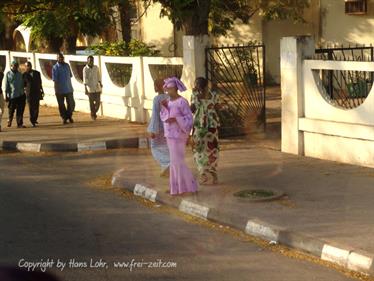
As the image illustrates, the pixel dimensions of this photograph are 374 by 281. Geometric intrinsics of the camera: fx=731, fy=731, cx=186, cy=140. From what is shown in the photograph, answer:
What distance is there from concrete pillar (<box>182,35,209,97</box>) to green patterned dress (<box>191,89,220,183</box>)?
176 inches

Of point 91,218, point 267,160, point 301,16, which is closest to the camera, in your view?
point 91,218

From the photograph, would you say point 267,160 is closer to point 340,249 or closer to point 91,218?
point 91,218

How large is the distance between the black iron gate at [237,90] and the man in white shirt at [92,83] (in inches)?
161


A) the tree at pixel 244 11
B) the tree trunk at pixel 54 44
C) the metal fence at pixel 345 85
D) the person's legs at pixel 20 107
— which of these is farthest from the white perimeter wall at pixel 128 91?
the tree trunk at pixel 54 44

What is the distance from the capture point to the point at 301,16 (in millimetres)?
21688

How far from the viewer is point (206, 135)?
30.9ft

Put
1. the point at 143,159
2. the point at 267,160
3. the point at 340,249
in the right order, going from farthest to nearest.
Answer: the point at 143,159, the point at 267,160, the point at 340,249

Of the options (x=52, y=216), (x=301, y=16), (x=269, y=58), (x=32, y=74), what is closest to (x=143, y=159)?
(x=52, y=216)

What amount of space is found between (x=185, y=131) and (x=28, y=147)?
600 centimetres

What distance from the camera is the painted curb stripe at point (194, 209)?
26.8 ft

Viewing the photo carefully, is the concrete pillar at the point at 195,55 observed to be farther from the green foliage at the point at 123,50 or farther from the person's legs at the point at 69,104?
the green foliage at the point at 123,50

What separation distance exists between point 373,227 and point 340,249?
85cm

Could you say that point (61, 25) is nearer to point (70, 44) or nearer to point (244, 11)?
point (70, 44)

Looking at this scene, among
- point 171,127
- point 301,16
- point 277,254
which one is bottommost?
point 277,254
